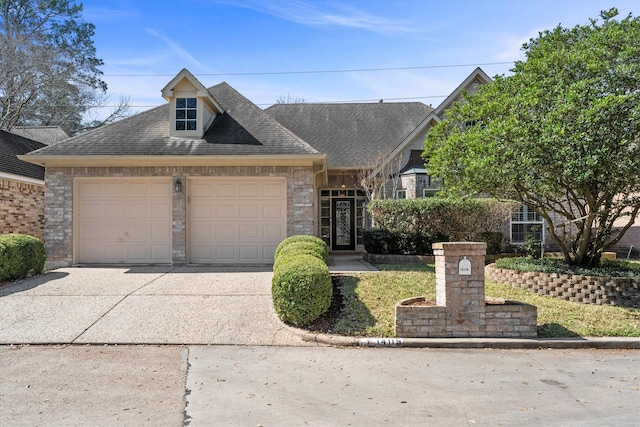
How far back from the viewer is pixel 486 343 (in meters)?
6.28

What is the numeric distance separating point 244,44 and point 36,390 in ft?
49.1

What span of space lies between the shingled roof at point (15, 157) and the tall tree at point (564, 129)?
1311 cm

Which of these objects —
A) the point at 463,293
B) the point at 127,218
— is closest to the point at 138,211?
the point at 127,218

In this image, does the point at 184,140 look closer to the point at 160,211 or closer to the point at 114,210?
the point at 160,211

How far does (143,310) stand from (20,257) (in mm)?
4311

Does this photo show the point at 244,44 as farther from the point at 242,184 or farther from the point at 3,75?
the point at 3,75

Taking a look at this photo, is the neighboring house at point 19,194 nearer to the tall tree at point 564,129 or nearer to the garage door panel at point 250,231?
the garage door panel at point 250,231

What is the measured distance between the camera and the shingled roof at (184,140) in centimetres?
1212

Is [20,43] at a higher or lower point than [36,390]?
higher

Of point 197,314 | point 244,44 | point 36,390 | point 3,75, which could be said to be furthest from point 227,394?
point 3,75

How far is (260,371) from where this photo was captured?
5.28 meters

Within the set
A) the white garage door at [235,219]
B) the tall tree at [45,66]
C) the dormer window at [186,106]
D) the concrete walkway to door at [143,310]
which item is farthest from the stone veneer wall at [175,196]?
the tall tree at [45,66]

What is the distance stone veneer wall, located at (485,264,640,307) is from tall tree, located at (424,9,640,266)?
48.8 inches

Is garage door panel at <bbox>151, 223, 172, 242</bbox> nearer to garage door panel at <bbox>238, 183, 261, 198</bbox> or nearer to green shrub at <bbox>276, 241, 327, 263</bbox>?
garage door panel at <bbox>238, 183, 261, 198</bbox>
